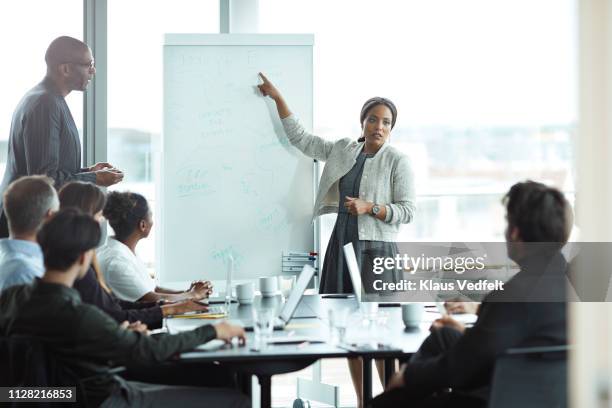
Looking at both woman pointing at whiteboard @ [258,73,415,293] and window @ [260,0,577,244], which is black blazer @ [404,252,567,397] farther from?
window @ [260,0,577,244]

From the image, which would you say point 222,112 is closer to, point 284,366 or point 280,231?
point 280,231

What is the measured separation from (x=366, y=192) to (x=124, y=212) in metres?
1.37

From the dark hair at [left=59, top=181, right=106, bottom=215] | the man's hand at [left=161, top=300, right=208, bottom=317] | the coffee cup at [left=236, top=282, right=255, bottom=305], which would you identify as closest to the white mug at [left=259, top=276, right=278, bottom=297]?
the coffee cup at [left=236, top=282, right=255, bottom=305]

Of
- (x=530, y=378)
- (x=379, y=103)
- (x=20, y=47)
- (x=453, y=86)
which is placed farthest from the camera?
(x=453, y=86)

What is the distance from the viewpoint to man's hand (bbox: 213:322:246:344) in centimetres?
213

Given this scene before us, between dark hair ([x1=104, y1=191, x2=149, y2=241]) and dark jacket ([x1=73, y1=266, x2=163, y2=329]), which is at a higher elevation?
dark hair ([x1=104, y1=191, x2=149, y2=241])

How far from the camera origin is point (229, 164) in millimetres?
3926

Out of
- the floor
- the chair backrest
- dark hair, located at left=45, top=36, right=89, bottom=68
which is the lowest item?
the floor

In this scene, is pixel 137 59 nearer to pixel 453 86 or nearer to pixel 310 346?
pixel 453 86

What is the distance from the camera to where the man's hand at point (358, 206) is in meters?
3.63

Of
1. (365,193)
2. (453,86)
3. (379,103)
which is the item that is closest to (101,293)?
(365,193)

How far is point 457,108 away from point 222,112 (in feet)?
7.23

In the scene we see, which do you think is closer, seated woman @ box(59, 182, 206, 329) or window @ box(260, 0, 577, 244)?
seated woman @ box(59, 182, 206, 329)

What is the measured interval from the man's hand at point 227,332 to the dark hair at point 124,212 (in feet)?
3.05
